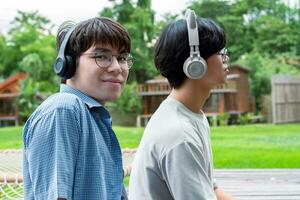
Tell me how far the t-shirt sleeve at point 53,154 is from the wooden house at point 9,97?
10.3 m

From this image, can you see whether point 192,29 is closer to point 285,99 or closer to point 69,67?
point 69,67

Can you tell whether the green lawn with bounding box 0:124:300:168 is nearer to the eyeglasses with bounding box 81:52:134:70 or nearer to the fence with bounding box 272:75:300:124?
the fence with bounding box 272:75:300:124

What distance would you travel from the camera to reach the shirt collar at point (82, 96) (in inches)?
36.4

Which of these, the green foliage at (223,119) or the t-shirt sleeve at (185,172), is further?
the green foliage at (223,119)

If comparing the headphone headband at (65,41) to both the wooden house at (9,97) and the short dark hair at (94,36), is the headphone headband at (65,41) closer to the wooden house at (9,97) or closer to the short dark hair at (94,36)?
the short dark hair at (94,36)

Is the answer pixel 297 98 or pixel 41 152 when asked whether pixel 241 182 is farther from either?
pixel 297 98

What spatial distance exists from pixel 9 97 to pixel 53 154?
35.4 feet

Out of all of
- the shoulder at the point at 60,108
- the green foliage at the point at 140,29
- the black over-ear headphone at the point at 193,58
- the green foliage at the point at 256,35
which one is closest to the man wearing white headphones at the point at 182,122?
the black over-ear headphone at the point at 193,58

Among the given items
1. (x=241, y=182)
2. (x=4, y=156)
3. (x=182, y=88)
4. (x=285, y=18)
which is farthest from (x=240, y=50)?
(x=182, y=88)

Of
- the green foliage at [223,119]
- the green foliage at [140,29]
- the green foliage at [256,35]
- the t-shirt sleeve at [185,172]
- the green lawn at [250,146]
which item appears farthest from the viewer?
the green foliage at [256,35]

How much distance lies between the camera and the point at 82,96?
3.08ft

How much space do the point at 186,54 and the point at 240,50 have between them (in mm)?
11783

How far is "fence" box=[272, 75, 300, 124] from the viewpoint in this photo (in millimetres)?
10078

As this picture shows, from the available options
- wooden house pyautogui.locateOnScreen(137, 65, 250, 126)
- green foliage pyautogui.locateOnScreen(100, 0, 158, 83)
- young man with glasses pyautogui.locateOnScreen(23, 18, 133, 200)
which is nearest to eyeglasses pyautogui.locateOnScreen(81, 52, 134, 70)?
young man with glasses pyautogui.locateOnScreen(23, 18, 133, 200)
